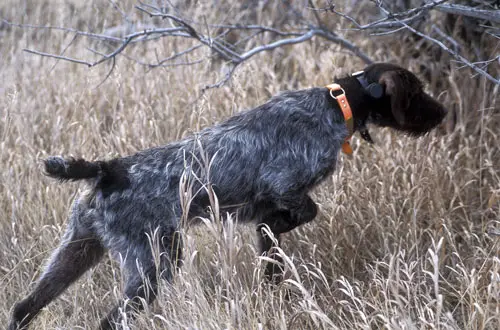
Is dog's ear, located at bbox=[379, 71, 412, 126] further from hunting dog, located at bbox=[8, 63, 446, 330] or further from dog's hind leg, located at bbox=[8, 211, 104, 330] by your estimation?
dog's hind leg, located at bbox=[8, 211, 104, 330]

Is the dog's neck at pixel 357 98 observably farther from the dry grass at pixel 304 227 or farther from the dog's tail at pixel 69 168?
the dog's tail at pixel 69 168

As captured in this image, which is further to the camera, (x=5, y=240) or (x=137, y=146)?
(x=137, y=146)

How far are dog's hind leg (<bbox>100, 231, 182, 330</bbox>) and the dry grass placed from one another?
0.09 metres

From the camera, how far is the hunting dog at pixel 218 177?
394 centimetres

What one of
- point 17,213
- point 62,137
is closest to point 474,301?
point 17,213

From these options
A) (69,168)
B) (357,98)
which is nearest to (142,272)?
(69,168)

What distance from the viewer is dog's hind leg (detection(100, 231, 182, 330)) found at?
385 cm

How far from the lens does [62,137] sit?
19.2 ft

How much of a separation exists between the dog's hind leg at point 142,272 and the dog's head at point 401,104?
1447 millimetres

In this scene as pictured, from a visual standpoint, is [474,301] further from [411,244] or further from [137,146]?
[137,146]

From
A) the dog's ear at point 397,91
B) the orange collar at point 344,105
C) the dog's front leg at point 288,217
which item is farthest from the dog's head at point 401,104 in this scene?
the dog's front leg at point 288,217

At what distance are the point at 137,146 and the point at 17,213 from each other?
101 centimetres

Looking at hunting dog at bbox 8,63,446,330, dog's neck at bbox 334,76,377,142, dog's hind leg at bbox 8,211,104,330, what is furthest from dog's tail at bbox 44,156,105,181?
dog's neck at bbox 334,76,377,142

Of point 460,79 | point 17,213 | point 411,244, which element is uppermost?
point 460,79
